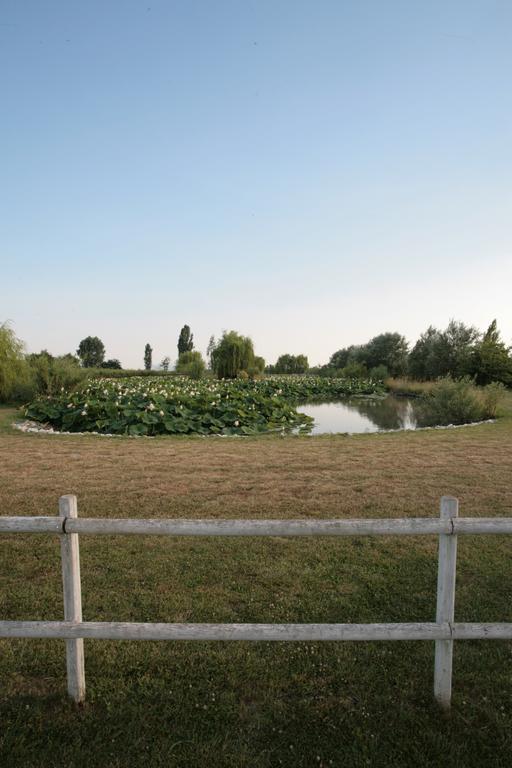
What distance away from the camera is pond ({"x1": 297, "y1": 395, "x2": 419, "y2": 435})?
16339 mm

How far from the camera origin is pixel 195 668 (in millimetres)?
2984

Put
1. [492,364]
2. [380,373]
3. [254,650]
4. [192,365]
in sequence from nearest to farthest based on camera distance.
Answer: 1. [254,650]
2. [492,364]
3. [192,365]
4. [380,373]

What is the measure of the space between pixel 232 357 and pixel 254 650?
A: 114 feet

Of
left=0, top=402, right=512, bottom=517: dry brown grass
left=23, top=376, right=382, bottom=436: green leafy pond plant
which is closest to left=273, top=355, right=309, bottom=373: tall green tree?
left=23, top=376, right=382, bottom=436: green leafy pond plant

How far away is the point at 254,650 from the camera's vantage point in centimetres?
317

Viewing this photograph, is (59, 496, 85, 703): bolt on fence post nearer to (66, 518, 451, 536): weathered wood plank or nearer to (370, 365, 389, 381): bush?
(66, 518, 451, 536): weathered wood plank

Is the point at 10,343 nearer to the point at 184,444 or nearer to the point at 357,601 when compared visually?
the point at 184,444

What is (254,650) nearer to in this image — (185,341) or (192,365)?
(192,365)

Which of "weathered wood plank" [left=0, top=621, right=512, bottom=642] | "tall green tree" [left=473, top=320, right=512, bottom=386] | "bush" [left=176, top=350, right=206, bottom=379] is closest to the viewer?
"weathered wood plank" [left=0, top=621, right=512, bottom=642]

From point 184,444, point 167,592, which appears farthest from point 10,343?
point 167,592

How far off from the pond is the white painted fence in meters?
11.5

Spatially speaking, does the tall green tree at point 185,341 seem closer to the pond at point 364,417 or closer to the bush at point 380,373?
the bush at point 380,373

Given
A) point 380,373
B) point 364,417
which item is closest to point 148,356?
point 380,373

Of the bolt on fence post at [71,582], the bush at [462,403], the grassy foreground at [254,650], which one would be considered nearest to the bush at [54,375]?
the grassy foreground at [254,650]
